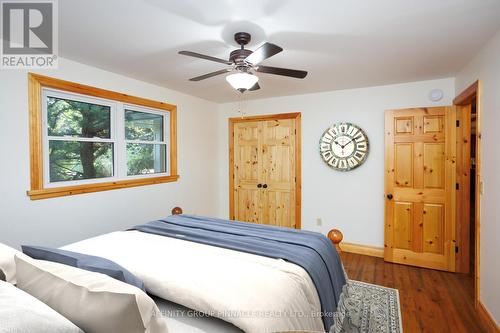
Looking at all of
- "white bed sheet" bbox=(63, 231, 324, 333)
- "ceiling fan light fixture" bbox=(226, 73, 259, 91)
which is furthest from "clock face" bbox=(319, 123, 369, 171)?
"white bed sheet" bbox=(63, 231, 324, 333)

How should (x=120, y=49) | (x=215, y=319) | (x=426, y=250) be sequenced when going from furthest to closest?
1. (x=426, y=250)
2. (x=120, y=49)
3. (x=215, y=319)

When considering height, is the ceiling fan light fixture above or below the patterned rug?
above

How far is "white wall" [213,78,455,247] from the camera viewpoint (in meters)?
3.64

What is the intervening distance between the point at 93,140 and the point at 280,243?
2.53 meters

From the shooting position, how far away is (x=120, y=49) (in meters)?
2.47

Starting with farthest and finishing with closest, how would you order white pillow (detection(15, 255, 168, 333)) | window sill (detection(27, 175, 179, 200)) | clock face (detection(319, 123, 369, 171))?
clock face (detection(319, 123, 369, 171)) < window sill (detection(27, 175, 179, 200)) < white pillow (detection(15, 255, 168, 333))

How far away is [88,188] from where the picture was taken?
114 inches

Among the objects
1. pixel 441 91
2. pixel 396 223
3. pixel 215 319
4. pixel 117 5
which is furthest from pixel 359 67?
pixel 215 319

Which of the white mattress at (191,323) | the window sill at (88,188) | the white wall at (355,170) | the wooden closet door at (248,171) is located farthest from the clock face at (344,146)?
the white mattress at (191,323)

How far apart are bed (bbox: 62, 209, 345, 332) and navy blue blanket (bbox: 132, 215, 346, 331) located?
0.07ft

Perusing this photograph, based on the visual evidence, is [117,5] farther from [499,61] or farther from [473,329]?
[473,329]

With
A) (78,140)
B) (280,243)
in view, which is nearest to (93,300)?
(280,243)

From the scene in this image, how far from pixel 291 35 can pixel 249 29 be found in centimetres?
37

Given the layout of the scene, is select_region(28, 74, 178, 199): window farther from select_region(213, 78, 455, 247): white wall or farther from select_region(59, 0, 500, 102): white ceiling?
select_region(213, 78, 455, 247): white wall
